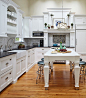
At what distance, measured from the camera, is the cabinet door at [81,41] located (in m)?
6.60

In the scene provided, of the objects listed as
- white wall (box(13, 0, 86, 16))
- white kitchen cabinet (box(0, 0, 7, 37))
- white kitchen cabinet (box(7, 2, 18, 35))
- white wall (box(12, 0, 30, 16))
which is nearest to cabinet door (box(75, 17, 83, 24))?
white wall (box(13, 0, 86, 16))

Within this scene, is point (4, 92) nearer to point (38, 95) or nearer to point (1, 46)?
point (38, 95)

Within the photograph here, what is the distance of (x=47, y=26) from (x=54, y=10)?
1.07m

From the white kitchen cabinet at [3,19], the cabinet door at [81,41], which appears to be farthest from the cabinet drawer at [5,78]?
the cabinet door at [81,41]

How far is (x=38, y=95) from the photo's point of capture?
267 centimetres

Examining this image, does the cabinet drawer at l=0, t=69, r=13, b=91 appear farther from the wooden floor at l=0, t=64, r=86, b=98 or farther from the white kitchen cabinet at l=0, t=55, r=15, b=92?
the wooden floor at l=0, t=64, r=86, b=98

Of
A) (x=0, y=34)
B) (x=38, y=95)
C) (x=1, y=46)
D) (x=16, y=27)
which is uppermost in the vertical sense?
(x=16, y=27)

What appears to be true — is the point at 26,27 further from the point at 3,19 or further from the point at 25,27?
the point at 3,19

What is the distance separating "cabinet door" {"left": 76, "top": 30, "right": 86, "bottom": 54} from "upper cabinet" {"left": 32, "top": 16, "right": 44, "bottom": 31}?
214 cm

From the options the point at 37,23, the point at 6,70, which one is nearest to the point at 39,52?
the point at 37,23

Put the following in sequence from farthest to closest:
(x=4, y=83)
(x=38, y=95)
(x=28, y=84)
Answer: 1. (x=28, y=84)
2. (x=4, y=83)
3. (x=38, y=95)

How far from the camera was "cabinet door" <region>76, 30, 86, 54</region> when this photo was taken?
660cm

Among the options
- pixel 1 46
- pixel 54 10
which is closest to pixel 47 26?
pixel 54 10

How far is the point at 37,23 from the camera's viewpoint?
273 inches
